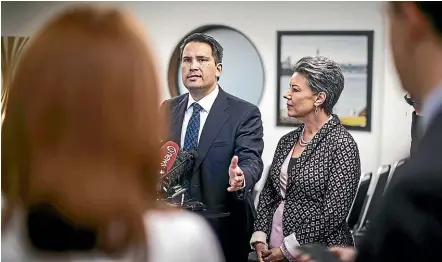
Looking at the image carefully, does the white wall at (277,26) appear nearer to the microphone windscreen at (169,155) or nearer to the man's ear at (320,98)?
the man's ear at (320,98)

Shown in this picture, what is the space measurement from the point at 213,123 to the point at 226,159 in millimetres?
141

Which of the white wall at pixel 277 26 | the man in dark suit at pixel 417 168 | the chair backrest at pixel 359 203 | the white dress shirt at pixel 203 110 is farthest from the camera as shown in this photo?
the white wall at pixel 277 26

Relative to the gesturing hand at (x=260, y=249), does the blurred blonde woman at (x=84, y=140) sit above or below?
above

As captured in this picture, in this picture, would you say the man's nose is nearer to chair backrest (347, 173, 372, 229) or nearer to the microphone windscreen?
the microphone windscreen

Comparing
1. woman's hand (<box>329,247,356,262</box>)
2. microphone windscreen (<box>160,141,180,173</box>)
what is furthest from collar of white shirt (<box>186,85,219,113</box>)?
woman's hand (<box>329,247,356,262</box>)

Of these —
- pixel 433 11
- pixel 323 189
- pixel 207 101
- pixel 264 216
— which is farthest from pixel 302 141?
pixel 433 11

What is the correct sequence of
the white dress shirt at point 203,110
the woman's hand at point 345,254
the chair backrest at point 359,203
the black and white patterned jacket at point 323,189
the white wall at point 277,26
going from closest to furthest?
the woman's hand at point 345,254 < the black and white patterned jacket at point 323,189 < the white dress shirt at point 203,110 < the chair backrest at point 359,203 < the white wall at point 277,26

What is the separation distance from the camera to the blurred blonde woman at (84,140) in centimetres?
66

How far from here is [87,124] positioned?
66 centimetres

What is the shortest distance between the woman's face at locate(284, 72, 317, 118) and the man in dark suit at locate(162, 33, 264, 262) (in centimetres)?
15

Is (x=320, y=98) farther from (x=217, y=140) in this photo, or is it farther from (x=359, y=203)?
(x=359, y=203)

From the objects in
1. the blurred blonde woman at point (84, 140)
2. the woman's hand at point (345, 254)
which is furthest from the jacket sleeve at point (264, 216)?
the blurred blonde woman at point (84, 140)

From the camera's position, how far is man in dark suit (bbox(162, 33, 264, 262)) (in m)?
2.08

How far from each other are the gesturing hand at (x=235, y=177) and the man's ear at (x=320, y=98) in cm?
35
